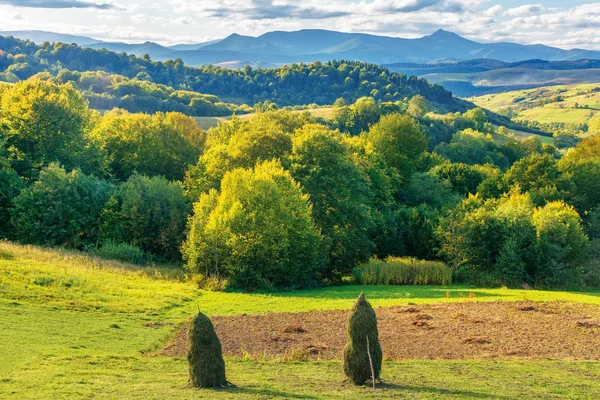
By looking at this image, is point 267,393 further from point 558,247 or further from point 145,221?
point 145,221

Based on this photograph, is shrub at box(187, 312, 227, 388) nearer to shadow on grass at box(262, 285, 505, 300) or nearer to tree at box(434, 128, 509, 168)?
shadow on grass at box(262, 285, 505, 300)

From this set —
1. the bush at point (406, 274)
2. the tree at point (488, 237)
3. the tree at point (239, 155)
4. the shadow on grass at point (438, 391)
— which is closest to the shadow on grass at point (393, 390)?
the shadow on grass at point (438, 391)

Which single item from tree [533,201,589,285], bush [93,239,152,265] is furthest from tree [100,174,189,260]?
tree [533,201,589,285]

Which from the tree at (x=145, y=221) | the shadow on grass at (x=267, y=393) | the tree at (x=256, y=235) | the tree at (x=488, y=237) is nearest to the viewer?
the shadow on grass at (x=267, y=393)

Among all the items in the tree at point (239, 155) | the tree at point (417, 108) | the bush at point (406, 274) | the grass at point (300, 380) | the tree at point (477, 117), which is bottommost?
the bush at point (406, 274)

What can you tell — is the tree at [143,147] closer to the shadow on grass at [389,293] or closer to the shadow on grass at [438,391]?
the shadow on grass at [389,293]

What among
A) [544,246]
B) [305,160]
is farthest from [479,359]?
[305,160]

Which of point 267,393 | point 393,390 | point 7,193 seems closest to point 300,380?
point 267,393

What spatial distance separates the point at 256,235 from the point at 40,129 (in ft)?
109

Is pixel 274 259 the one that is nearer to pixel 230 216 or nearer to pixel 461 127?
pixel 230 216

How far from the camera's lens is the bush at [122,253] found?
54.4 m

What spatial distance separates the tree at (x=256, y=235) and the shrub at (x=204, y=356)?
26.2 m

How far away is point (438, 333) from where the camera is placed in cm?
3050

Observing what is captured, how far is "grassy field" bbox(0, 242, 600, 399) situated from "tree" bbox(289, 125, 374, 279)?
1033 centimetres
